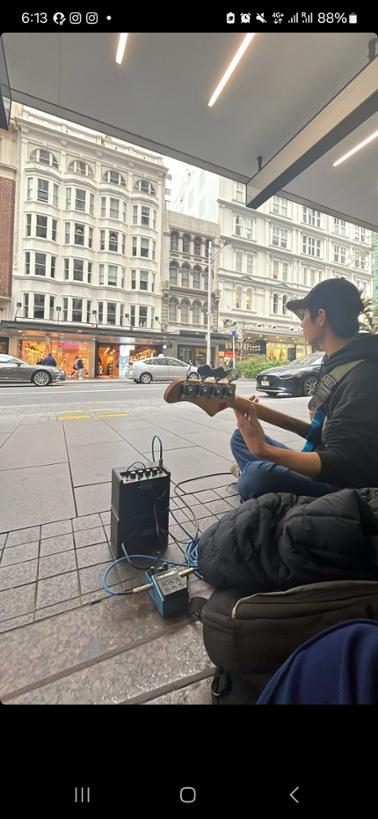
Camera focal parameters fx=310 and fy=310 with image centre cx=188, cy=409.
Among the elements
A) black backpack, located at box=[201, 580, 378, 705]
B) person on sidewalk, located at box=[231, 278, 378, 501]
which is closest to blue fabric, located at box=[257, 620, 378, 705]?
black backpack, located at box=[201, 580, 378, 705]

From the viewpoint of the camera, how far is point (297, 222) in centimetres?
1744

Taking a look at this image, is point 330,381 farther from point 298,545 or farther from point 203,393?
point 298,545

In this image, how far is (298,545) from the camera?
3.19 ft

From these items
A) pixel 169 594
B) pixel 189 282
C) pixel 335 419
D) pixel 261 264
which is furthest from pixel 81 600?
pixel 189 282

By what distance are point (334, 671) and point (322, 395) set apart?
1.06 m

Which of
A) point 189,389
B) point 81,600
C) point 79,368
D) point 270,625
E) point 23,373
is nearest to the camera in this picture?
point 270,625

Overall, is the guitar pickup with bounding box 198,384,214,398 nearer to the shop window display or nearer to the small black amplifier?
the small black amplifier

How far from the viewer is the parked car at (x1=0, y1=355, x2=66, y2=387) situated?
1177cm

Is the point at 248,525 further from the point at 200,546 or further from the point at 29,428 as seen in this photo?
the point at 29,428

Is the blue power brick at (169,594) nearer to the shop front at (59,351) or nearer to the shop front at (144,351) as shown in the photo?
the shop front at (59,351)

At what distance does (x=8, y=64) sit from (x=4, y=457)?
11.7ft

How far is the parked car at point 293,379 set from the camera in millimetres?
8773
